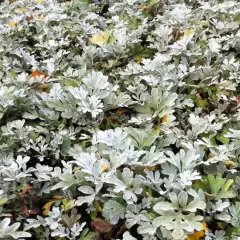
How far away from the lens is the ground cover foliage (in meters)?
1.59

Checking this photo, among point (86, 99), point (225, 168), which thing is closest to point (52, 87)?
point (86, 99)

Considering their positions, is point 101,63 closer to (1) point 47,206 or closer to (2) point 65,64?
(2) point 65,64

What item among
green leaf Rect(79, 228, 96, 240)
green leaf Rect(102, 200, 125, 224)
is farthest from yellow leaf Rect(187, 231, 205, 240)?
green leaf Rect(79, 228, 96, 240)

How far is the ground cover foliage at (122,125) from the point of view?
1.59m

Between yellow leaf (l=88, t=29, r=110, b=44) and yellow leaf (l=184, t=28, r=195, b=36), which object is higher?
yellow leaf (l=184, t=28, r=195, b=36)

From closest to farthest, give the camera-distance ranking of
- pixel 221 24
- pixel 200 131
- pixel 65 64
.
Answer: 1. pixel 200 131
2. pixel 65 64
3. pixel 221 24

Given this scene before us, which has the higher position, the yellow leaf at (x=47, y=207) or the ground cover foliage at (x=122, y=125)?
the ground cover foliage at (x=122, y=125)

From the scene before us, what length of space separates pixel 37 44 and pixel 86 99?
922mm

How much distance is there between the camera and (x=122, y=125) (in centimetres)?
209

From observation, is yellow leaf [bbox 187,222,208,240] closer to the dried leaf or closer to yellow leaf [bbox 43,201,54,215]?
the dried leaf

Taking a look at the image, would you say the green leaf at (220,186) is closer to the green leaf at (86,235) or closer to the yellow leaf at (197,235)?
the yellow leaf at (197,235)

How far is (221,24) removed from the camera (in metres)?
2.76

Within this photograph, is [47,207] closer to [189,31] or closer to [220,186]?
[220,186]

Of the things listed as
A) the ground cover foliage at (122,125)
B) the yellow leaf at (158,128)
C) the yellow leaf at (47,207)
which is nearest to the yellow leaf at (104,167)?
the ground cover foliage at (122,125)
